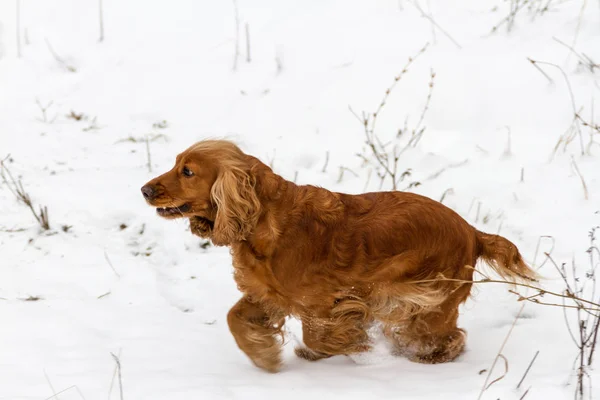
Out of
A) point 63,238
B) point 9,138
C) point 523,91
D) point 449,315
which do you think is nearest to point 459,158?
point 523,91

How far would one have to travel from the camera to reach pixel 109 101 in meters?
6.02

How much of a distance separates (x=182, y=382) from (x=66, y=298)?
4.09 feet

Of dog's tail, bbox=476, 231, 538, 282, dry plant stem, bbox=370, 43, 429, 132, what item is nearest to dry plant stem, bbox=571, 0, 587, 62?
dry plant stem, bbox=370, 43, 429, 132

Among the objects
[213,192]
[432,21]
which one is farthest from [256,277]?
[432,21]

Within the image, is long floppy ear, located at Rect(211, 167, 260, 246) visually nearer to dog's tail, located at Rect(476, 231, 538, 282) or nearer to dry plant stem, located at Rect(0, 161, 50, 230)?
dog's tail, located at Rect(476, 231, 538, 282)

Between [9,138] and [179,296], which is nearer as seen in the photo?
[179,296]

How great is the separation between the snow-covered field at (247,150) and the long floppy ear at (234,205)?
672mm

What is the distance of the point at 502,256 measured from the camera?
3369 mm

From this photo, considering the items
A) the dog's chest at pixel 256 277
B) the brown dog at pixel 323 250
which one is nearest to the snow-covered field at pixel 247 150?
the brown dog at pixel 323 250

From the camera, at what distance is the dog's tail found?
337 cm

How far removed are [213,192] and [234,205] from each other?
0.14 meters

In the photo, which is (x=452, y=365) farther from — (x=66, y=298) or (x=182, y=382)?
(x=66, y=298)

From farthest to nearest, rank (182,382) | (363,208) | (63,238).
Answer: (63,238)
(363,208)
(182,382)

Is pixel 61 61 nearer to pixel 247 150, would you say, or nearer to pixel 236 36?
pixel 236 36
